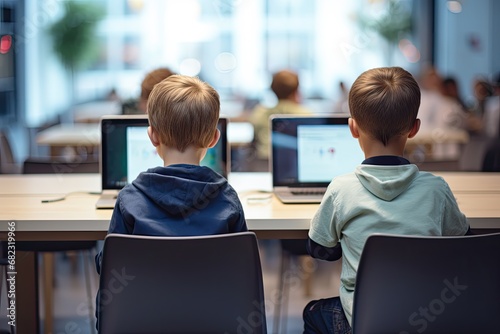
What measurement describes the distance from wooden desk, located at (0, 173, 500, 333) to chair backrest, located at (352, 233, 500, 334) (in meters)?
0.55

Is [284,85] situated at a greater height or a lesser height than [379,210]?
greater

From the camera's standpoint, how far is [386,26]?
36.5 feet

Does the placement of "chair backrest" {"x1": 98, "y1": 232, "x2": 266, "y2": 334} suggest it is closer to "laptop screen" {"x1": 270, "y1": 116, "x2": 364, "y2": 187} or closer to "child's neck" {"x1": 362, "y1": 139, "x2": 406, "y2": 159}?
"child's neck" {"x1": 362, "y1": 139, "x2": 406, "y2": 159}

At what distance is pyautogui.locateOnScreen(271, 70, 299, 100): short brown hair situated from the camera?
16.0 ft

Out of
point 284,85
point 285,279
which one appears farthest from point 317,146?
point 284,85

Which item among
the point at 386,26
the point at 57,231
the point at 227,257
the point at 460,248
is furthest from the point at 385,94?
the point at 386,26

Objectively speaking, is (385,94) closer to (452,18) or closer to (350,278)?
(350,278)

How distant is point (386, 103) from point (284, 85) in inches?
113

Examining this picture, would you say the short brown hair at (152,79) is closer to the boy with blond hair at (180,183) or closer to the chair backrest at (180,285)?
the boy with blond hair at (180,183)

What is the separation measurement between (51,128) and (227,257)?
4.87 metres

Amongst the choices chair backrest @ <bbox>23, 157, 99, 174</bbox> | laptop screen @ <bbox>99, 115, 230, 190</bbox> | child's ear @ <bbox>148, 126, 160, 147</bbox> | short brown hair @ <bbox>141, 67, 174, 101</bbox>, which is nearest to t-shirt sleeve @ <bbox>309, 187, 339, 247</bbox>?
child's ear @ <bbox>148, 126, 160, 147</bbox>

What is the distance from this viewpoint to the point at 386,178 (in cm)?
201

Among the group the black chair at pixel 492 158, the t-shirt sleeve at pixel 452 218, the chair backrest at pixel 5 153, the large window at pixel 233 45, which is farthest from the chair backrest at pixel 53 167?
the large window at pixel 233 45

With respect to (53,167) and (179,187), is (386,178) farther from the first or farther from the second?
(53,167)
